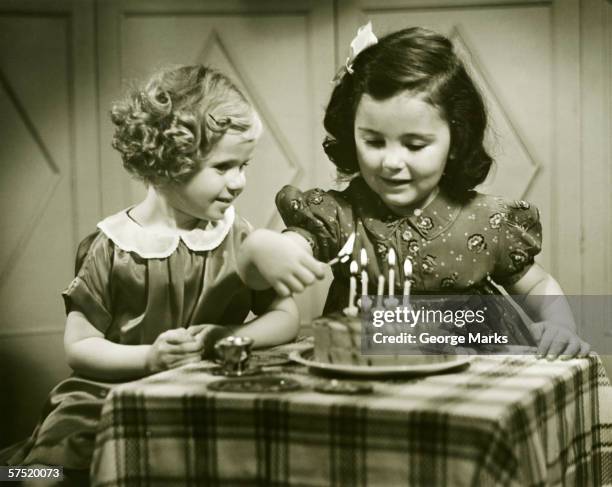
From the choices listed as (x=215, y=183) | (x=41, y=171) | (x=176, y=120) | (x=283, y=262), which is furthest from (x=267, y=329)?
(x=41, y=171)

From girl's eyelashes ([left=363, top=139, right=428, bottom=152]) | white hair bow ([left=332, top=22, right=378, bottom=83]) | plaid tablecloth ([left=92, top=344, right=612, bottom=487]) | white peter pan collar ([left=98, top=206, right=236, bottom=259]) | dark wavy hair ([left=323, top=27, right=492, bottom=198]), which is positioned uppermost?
white hair bow ([left=332, top=22, right=378, bottom=83])

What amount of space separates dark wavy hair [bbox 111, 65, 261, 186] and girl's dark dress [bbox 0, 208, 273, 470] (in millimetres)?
88

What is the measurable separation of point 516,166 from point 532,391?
488mm

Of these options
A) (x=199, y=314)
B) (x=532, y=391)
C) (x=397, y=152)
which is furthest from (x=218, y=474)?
(x=397, y=152)

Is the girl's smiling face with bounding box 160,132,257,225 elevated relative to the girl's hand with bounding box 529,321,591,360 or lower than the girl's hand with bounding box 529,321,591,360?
elevated

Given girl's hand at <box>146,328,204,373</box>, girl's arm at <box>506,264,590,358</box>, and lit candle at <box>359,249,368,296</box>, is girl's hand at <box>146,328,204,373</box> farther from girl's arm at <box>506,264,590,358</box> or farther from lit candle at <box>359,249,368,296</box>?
girl's arm at <box>506,264,590,358</box>

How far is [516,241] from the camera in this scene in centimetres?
112

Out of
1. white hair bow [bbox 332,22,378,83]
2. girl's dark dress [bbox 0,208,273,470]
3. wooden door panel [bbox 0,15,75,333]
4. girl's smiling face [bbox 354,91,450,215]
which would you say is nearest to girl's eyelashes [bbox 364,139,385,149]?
girl's smiling face [bbox 354,91,450,215]

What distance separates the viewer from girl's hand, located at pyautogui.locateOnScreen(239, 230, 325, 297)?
3.22 ft

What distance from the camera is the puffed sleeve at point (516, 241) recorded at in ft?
3.65

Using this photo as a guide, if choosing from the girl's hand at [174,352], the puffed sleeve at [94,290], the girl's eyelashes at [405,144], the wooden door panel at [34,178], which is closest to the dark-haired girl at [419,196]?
the girl's eyelashes at [405,144]

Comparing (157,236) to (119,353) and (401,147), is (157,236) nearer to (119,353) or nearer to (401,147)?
(119,353)

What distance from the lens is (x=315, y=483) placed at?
72 cm

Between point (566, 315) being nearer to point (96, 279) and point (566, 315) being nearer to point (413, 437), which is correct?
point (413, 437)
